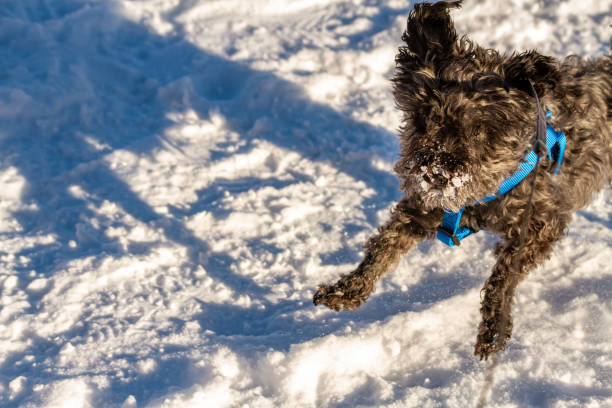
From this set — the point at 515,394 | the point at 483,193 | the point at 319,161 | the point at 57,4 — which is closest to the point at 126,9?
the point at 57,4

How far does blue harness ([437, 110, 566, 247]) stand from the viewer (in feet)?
9.17

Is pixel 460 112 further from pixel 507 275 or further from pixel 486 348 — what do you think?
pixel 486 348

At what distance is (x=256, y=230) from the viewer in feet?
14.4

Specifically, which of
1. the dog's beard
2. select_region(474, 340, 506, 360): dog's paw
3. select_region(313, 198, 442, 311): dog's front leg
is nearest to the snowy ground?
select_region(474, 340, 506, 360): dog's paw

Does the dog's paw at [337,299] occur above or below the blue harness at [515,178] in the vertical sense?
below

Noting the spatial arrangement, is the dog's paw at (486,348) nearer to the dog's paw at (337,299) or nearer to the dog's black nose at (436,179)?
the dog's paw at (337,299)

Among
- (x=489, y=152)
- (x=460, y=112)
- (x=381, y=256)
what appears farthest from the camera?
(x=381, y=256)

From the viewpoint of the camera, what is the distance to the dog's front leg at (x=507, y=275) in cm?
308

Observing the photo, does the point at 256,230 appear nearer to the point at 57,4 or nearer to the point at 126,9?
the point at 126,9

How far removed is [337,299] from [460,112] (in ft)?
4.75

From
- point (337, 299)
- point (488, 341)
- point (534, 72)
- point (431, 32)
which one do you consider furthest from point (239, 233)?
point (534, 72)

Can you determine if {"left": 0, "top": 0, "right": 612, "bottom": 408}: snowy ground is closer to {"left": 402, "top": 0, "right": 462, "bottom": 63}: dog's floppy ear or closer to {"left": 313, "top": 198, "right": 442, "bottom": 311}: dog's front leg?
{"left": 313, "top": 198, "right": 442, "bottom": 311}: dog's front leg

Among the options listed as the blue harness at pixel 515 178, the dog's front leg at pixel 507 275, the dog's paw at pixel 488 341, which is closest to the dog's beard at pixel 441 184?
the blue harness at pixel 515 178

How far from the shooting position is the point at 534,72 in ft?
8.30
